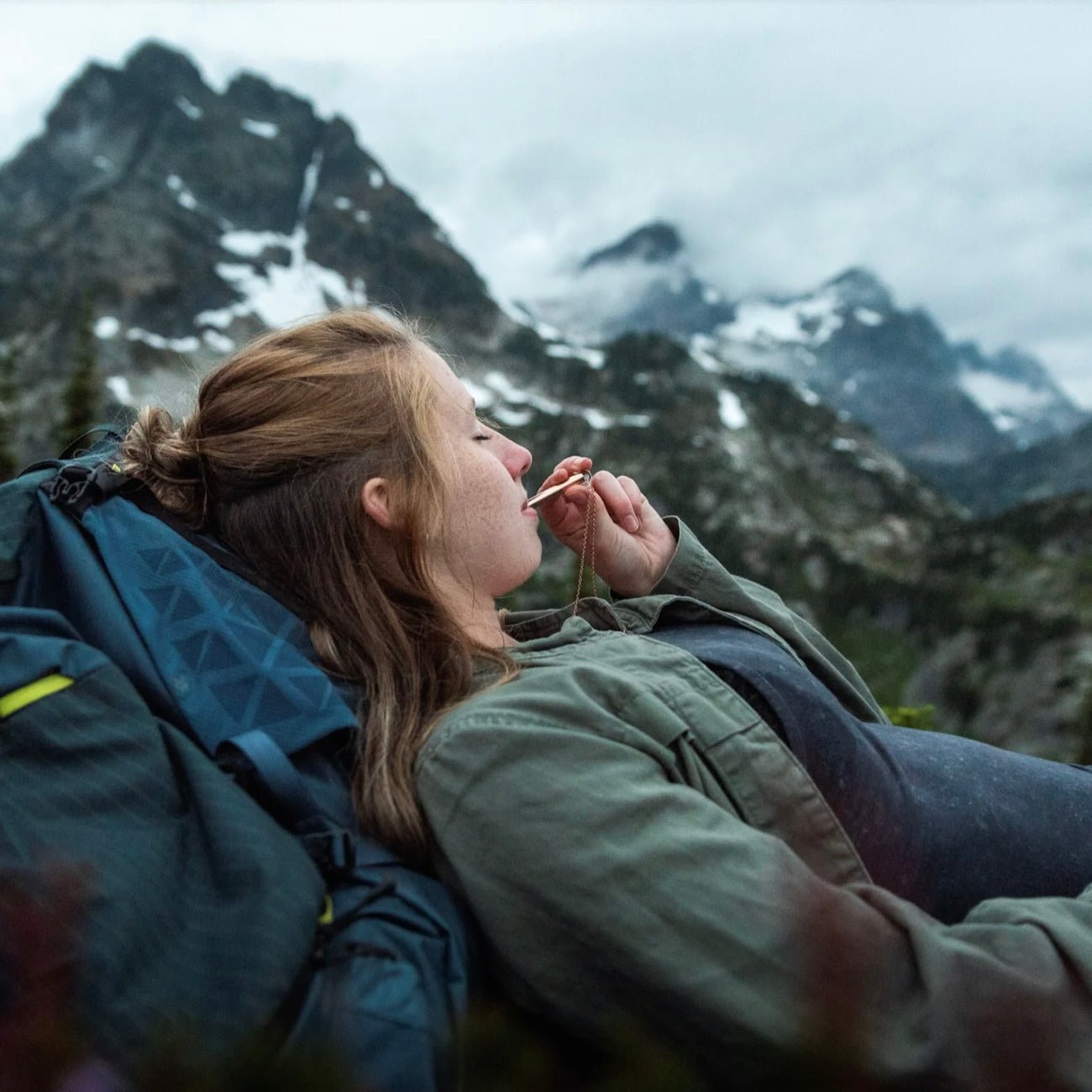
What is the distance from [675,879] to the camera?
2.26m

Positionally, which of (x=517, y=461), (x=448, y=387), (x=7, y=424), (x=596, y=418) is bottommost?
(x=596, y=418)

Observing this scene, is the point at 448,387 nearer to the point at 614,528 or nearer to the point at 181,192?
the point at 614,528

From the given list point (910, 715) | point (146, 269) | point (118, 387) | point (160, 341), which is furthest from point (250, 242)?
point (910, 715)

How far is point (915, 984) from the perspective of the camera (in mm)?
2160

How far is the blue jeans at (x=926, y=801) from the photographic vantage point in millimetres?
3023

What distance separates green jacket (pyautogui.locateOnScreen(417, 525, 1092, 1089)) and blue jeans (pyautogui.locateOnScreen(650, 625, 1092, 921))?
28 centimetres

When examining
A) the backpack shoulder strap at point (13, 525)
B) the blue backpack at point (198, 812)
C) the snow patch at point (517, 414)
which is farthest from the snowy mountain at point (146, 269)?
the blue backpack at point (198, 812)

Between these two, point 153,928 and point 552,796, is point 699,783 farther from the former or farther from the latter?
point 153,928

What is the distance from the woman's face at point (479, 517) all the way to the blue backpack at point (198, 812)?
72 cm

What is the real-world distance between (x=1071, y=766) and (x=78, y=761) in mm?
3484

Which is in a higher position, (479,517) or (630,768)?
(479,517)

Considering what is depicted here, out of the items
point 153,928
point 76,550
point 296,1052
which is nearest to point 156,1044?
point 296,1052

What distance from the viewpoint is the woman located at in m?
2.06

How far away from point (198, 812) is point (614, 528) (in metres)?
2.43
